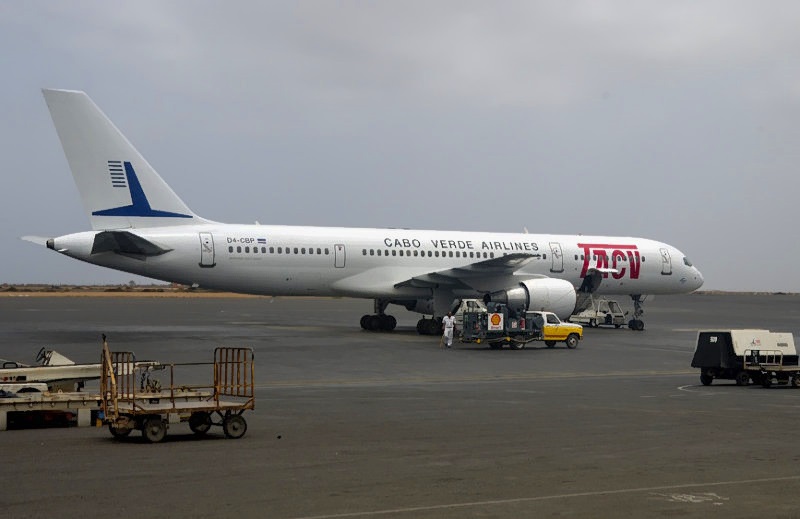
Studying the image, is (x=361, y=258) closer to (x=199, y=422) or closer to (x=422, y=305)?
(x=422, y=305)

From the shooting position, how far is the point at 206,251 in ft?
124

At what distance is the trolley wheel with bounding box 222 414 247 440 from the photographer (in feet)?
47.5

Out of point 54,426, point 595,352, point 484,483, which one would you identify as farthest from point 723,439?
point 595,352

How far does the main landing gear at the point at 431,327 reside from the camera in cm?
4097

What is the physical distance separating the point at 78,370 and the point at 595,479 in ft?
33.0

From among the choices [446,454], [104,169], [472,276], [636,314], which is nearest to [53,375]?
[446,454]

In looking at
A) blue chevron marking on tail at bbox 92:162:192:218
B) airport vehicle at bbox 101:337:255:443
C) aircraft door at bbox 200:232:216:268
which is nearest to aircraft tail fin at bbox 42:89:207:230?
blue chevron marking on tail at bbox 92:162:192:218

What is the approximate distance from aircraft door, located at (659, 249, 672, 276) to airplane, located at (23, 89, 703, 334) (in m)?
0.06

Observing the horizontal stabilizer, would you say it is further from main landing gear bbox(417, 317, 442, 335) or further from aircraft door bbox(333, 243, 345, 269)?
main landing gear bbox(417, 317, 442, 335)

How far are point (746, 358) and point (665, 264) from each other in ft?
83.6

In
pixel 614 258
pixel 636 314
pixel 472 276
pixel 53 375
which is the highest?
pixel 614 258

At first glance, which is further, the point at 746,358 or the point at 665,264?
the point at 665,264

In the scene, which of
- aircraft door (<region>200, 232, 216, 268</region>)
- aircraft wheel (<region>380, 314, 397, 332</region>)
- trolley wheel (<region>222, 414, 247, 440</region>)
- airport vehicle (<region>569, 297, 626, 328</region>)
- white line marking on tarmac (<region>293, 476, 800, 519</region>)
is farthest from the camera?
airport vehicle (<region>569, 297, 626, 328</region>)

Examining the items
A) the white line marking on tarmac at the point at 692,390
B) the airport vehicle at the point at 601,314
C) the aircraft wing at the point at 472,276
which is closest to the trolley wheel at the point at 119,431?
the white line marking on tarmac at the point at 692,390
